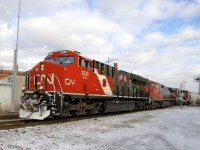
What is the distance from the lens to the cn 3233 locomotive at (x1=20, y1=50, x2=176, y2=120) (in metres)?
13.5

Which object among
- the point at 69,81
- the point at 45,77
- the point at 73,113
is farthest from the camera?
the point at 73,113

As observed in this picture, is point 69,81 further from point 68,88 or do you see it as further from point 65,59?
point 65,59

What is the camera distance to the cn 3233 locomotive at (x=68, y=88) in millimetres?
13539

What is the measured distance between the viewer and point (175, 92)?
50969 mm

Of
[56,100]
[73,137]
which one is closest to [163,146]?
[73,137]

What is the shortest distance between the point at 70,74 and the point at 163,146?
7.90 m

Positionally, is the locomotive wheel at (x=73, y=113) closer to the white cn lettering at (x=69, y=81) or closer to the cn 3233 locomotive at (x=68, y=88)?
the cn 3233 locomotive at (x=68, y=88)

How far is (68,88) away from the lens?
1444 centimetres

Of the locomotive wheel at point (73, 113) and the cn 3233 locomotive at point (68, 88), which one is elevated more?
the cn 3233 locomotive at point (68, 88)

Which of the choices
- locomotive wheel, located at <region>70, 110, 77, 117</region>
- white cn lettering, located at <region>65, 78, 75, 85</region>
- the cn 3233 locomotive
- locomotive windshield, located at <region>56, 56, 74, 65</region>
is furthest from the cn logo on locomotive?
locomotive wheel, located at <region>70, 110, 77, 117</region>

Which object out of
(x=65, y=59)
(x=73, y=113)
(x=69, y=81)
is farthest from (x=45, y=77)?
(x=73, y=113)

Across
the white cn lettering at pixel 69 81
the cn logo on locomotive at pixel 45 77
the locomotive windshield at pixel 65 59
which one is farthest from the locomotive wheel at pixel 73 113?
the locomotive windshield at pixel 65 59

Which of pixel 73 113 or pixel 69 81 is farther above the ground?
pixel 69 81

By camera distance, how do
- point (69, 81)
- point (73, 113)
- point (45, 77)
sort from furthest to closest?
point (73, 113) < point (69, 81) < point (45, 77)
